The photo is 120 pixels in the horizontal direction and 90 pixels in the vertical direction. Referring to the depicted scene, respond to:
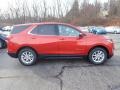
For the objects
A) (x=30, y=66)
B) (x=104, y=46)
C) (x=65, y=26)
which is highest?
(x=65, y=26)

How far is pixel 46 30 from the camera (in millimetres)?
10859

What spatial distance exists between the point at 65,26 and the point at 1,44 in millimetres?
7845

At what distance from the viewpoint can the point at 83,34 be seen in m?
10.6

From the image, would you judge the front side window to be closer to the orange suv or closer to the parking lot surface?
the orange suv

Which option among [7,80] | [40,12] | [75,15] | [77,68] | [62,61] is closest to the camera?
[7,80]

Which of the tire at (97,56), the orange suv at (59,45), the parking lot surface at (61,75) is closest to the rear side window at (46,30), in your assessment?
the orange suv at (59,45)

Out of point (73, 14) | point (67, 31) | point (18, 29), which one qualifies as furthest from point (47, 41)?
point (73, 14)

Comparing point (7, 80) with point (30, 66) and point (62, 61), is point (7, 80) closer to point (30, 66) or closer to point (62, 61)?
point (30, 66)

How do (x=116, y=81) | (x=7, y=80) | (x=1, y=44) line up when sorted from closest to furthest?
(x=116, y=81) < (x=7, y=80) < (x=1, y=44)

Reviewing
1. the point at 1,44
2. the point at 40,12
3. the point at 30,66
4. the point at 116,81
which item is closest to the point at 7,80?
the point at 30,66

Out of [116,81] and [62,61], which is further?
[62,61]

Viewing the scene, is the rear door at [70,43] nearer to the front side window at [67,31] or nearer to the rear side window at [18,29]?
the front side window at [67,31]

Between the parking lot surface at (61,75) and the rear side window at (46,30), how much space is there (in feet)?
4.13

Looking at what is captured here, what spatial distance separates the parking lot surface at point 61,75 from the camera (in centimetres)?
755
